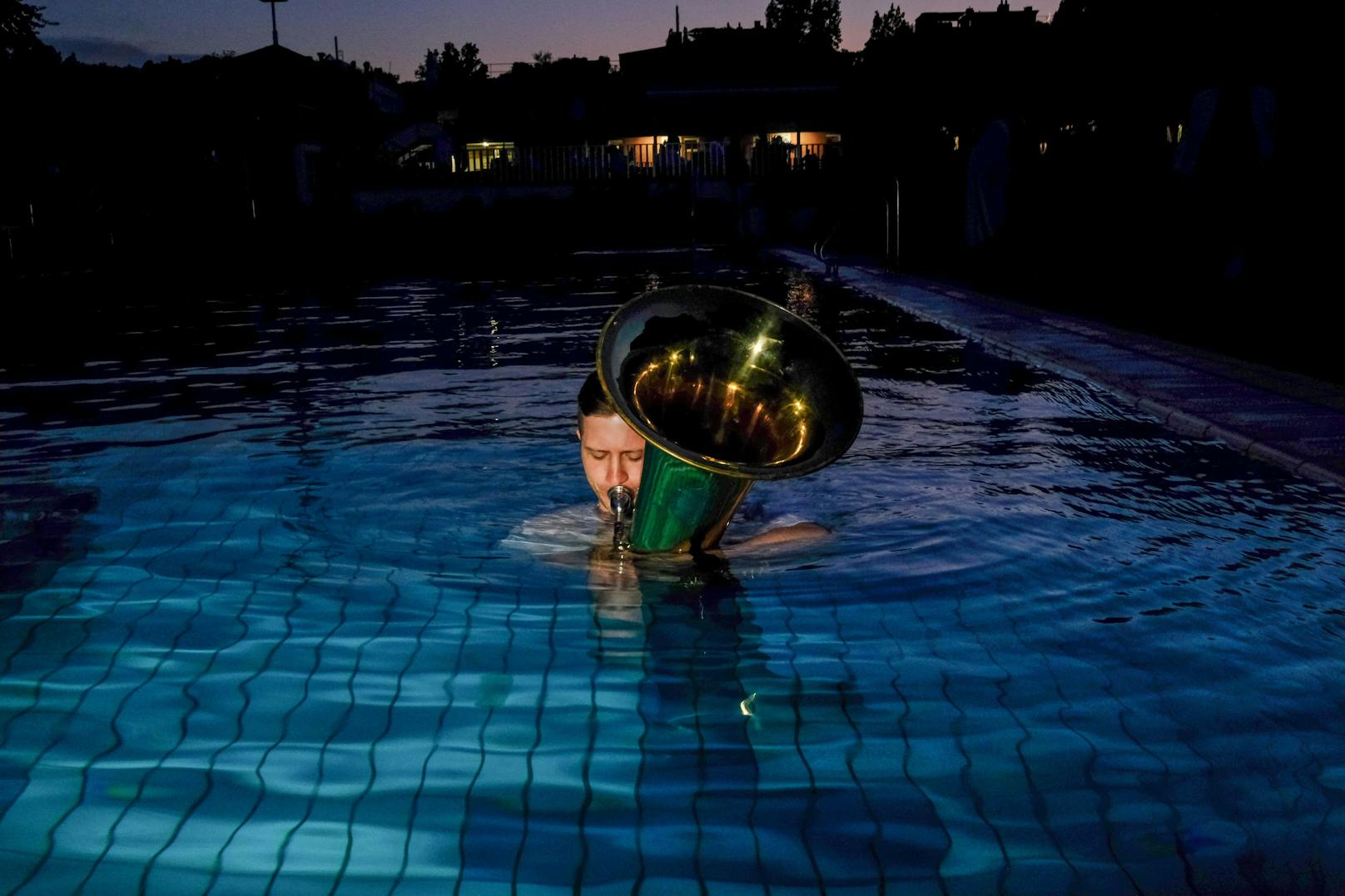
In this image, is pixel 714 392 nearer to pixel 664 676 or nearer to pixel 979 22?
pixel 664 676

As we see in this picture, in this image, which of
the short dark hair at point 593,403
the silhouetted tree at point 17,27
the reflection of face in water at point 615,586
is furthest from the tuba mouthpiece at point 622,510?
the silhouetted tree at point 17,27

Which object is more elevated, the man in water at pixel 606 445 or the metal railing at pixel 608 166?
the metal railing at pixel 608 166

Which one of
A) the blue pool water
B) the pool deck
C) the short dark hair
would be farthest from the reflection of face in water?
the pool deck

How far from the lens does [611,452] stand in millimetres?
5047

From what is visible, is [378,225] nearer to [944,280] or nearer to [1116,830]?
[944,280]

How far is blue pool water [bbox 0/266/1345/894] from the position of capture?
318cm

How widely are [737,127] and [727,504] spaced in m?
44.3

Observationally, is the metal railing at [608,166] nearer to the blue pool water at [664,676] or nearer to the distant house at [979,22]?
the distant house at [979,22]

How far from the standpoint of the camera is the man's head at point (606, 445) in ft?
16.2

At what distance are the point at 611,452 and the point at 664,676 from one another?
97 cm

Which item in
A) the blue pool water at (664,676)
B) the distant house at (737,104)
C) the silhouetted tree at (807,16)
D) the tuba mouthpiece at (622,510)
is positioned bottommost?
the blue pool water at (664,676)

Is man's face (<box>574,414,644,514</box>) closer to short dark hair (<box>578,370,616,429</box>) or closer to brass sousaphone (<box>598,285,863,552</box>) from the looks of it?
short dark hair (<box>578,370,616,429</box>)

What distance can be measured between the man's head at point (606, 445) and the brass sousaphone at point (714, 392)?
34cm

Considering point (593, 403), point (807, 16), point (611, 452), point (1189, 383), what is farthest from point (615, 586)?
point (807, 16)
